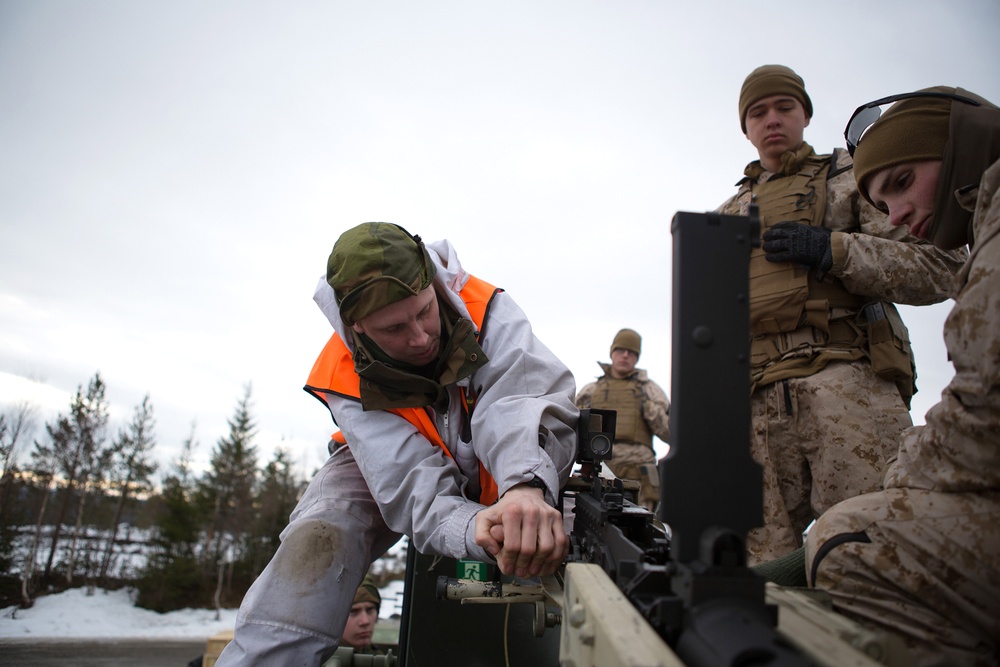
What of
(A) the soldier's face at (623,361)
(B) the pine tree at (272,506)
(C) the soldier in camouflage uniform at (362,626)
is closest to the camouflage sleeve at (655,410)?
(A) the soldier's face at (623,361)

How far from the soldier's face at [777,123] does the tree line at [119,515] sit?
30750mm

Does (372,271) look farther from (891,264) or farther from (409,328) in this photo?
(891,264)

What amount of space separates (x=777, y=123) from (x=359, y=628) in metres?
4.80

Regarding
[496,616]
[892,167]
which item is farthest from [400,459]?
[892,167]

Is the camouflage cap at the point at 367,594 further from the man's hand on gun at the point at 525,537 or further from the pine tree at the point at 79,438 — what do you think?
the pine tree at the point at 79,438

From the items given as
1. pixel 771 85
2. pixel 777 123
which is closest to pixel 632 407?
pixel 777 123

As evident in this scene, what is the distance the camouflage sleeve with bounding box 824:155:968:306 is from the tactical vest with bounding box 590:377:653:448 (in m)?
5.93

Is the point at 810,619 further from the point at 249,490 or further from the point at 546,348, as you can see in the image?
the point at 249,490

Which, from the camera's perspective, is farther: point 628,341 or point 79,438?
point 79,438

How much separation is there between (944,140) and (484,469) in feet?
6.85

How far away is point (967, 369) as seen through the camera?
138 cm

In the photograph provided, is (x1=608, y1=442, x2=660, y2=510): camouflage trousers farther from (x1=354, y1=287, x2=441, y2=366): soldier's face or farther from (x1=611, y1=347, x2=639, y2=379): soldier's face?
(x1=354, y1=287, x2=441, y2=366): soldier's face

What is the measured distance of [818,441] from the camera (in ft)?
9.14

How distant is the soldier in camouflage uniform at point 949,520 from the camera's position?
1.32 meters
